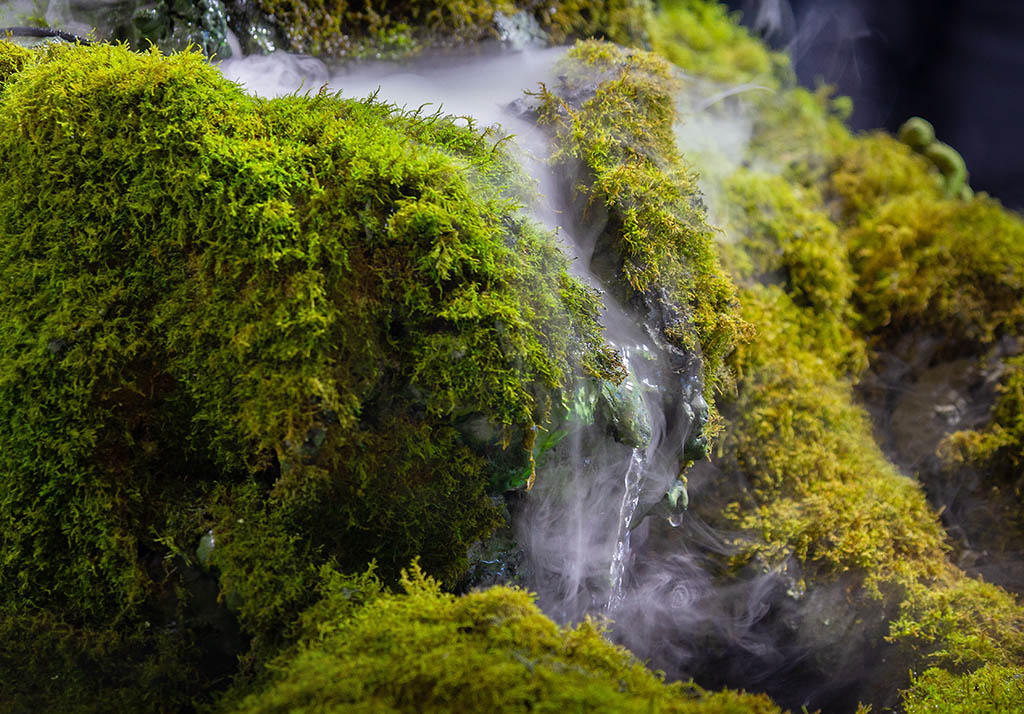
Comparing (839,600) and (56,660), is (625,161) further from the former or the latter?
(56,660)

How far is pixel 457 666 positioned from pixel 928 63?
6.07 meters

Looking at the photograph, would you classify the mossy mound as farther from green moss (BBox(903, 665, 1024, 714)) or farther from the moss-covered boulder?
green moss (BBox(903, 665, 1024, 714))

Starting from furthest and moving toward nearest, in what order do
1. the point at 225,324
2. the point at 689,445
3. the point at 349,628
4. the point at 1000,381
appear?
1. the point at 1000,381
2. the point at 689,445
3. the point at 225,324
4. the point at 349,628

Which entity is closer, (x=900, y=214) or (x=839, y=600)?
(x=839, y=600)

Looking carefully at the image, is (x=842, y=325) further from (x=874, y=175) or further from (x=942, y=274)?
(x=874, y=175)

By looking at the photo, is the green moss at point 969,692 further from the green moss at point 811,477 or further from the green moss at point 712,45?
the green moss at point 712,45

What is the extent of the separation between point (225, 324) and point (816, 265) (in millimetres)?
2831

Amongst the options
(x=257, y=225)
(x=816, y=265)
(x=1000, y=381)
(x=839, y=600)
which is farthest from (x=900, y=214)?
(x=257, y=225)

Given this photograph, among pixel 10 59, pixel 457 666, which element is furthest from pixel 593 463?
pixel 10 59

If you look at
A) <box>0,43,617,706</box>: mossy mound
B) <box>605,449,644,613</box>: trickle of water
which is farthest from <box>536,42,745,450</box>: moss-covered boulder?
<box>0,43,617,706</box>: mossy mound

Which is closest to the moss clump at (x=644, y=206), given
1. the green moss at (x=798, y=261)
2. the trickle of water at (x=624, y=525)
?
the trickle of water at (x=624, y=525)

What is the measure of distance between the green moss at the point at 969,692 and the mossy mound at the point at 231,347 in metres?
1.61

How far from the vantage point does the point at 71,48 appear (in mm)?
2049

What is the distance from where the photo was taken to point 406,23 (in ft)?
10.6
